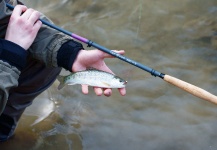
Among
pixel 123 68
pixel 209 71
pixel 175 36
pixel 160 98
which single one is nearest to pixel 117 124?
pixel 160 98

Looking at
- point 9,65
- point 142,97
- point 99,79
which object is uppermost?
point 142,97

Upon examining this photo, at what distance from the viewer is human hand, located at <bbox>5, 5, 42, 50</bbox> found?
2.56 meters

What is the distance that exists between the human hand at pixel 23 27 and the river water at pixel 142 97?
1.07 meters

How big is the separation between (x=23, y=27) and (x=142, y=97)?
5.19 feet

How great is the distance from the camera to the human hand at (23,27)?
256 cm

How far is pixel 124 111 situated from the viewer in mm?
3676

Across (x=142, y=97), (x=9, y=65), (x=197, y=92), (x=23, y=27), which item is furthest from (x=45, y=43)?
(x=142, y=97)

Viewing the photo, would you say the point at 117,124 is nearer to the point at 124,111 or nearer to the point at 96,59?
the point at 124,111

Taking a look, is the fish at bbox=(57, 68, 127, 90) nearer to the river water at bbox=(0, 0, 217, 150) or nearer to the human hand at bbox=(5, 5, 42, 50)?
the human hand at bbox=(5, 5, 42, 50)

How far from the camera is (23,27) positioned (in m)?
2.62

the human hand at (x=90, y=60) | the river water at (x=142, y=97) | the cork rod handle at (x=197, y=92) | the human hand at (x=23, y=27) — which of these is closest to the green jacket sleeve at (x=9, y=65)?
the human hand at (x=23, y=27)

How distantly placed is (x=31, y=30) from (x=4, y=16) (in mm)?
243

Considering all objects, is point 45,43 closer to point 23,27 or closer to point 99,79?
point 23,27

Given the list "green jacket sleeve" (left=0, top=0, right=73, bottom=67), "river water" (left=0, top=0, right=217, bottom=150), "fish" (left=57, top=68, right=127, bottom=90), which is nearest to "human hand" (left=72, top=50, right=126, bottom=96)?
"fish" (left=57, top=68, right=127, bottom=90)
